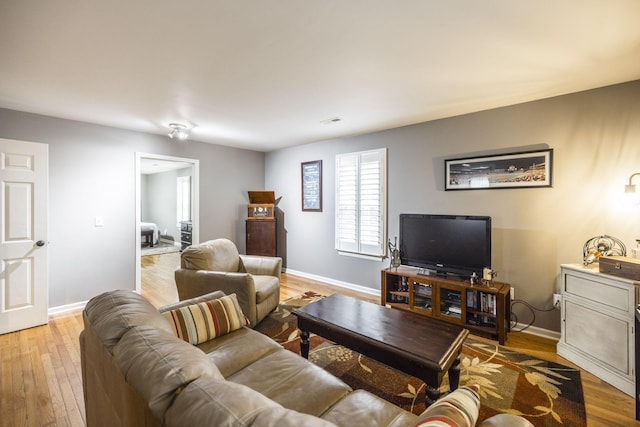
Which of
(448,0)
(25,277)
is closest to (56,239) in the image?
(25,277)

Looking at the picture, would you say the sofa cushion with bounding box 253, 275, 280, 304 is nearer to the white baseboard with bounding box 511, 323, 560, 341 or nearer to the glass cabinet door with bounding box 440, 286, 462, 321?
the glass cabinet door with bounding box 440, 286, 462, 321

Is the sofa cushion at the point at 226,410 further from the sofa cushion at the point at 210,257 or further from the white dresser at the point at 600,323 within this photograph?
the white dresser at the point at 600,323

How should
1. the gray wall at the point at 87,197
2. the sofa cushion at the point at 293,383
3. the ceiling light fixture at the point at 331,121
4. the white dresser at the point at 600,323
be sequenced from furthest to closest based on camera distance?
the ceiling light fixture at the point at 331,121 < the gray wall at the point at 87,197 < the white dresser at the point at 600,323 < the sofa cushion at the point at 293,383

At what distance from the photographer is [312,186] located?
15.8 feet

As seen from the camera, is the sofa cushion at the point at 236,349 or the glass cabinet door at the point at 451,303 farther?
the glass cabinet door at the point at 451,303

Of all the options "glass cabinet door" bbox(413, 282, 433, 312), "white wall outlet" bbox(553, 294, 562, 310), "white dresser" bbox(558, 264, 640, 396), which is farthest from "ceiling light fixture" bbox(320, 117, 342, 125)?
"white wall outlet" bbox(553, 294, 562, 310)

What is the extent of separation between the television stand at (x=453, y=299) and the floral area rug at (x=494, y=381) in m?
0.23

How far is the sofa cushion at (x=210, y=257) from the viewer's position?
2.94m

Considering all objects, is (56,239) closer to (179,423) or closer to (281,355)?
(281,355)

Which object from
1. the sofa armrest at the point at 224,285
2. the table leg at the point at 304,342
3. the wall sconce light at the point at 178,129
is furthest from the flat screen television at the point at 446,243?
the wall sconce light at the point at 178,129

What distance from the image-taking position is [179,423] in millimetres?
750

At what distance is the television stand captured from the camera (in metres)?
2.74

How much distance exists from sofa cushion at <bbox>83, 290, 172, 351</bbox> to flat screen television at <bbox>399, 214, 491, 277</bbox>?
2842 mm

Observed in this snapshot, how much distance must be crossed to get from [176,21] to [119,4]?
0.90ft
